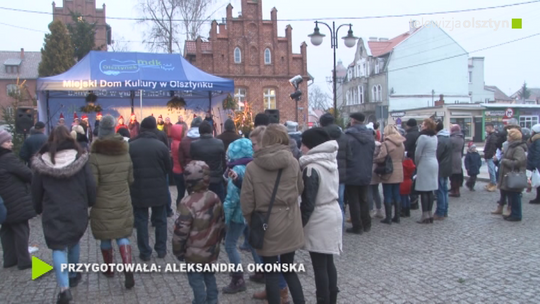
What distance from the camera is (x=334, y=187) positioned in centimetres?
417

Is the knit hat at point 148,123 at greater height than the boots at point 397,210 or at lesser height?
greater

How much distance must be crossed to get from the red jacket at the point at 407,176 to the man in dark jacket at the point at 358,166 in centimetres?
122

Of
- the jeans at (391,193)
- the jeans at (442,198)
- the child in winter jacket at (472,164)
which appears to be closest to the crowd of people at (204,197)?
the jeans at (391,193)

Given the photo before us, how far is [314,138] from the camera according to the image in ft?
13.8

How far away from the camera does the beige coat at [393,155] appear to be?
7578 mm

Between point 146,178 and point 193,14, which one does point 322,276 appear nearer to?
point 146,178

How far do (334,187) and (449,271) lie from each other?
2.15 metres

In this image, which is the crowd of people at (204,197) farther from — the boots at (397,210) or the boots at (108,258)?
the boots at (397,210)

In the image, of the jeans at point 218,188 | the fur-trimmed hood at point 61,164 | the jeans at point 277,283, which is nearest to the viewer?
Answer: the jeans at point 277,283

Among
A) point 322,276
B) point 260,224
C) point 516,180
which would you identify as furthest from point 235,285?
point 516,180

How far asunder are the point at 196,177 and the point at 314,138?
116 cm

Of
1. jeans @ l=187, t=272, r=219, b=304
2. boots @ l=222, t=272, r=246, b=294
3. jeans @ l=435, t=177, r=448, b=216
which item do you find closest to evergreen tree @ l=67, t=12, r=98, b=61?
jeans @ l=435, t=177, r=448, b=216

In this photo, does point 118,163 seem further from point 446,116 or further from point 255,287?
point 446,116

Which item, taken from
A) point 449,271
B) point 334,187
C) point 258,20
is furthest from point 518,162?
point 258,20
